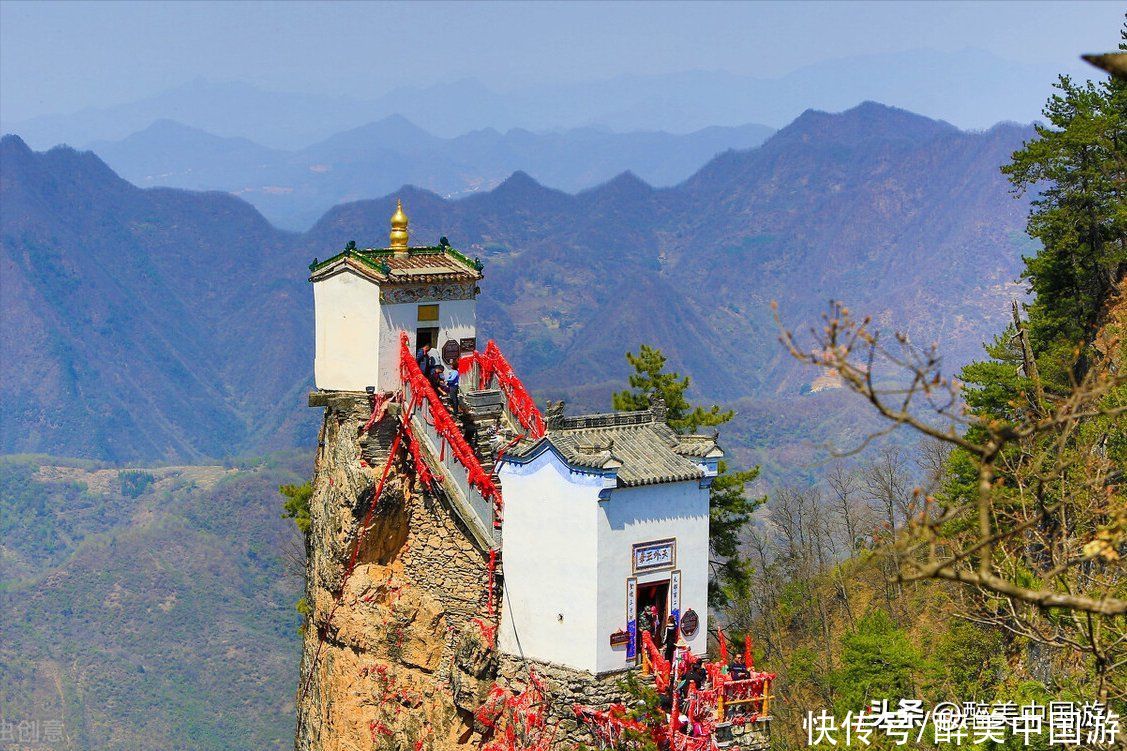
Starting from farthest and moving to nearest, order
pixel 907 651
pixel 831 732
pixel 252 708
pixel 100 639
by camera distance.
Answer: pixel 100 639 → pixel 252 708 → pixel 907 651 → pixel 831 732

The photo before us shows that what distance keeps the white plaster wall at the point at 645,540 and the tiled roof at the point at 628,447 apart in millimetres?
279

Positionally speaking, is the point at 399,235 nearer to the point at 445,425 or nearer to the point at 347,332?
the point at 347,332

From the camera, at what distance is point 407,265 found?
3903 centimetres

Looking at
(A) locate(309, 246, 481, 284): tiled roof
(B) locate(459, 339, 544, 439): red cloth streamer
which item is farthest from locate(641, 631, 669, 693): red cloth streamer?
(A) locate(309, 246, 481, 284): tiled roof

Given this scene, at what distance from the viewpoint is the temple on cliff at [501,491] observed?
31.1m

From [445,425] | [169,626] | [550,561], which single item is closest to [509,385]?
[445,425]

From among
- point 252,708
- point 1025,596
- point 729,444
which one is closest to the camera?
point 1025,596

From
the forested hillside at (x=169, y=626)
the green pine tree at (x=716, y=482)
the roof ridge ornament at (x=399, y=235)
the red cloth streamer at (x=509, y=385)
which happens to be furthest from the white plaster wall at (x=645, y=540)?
the forested hillside at (x=169, y=626)

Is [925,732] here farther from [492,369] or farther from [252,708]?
[252,708]

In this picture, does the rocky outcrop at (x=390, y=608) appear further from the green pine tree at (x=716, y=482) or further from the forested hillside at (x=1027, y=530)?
the forested hillside at (x=1027, y=530)

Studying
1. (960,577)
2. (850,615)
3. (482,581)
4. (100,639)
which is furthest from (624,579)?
(100,639)

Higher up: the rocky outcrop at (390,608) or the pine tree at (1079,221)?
the pine tree at (1079,221)

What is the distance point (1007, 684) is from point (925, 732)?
3619 mm

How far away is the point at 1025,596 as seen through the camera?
1413 centimetres
